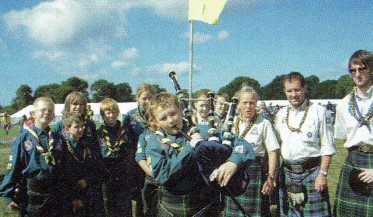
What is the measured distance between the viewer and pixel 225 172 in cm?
233

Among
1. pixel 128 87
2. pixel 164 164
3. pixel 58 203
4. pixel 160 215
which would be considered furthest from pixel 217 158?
pixel 128 87

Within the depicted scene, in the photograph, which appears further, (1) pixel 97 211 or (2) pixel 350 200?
(1) pixel 97 211

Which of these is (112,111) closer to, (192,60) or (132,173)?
(132,173)

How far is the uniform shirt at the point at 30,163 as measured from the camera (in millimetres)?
3581

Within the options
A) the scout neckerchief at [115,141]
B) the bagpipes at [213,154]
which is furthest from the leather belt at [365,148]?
the scout neckerchief at [115,141]

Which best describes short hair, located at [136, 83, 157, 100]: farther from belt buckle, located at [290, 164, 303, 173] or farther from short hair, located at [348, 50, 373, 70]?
short hair, located at [348, 50, 373, 70]

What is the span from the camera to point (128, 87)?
97.9 metres

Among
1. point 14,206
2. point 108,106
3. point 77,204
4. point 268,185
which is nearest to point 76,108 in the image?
point 108,106

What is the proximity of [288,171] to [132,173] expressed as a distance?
2.12 metres

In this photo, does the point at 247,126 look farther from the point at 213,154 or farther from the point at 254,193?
the point at 213,154

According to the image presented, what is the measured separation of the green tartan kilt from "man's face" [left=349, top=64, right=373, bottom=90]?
322 centimetres

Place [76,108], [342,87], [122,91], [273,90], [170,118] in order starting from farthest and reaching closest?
[122,91], [273,90], [342,87], [76,108], [170,118]

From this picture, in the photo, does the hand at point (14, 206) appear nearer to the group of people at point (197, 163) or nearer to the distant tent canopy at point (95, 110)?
the group of people at point (197, 163)

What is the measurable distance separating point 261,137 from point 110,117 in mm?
2006
